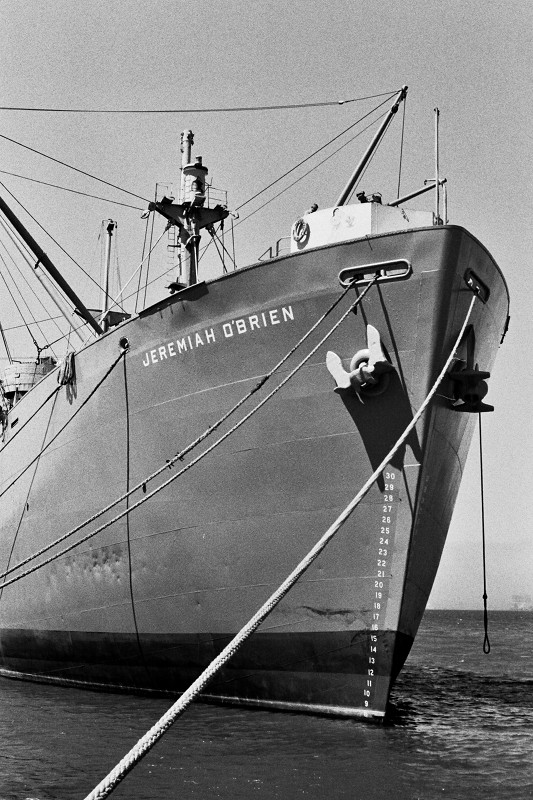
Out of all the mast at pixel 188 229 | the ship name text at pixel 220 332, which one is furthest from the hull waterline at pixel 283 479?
the mast at pixel 188 229

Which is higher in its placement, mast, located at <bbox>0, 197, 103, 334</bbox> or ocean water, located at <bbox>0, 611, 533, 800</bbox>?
mast, located at <bbox>0, 197, 103, 334</bbox>

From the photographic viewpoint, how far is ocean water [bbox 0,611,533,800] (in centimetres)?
782

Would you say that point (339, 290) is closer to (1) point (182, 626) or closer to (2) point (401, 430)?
(2) point (401, 430)

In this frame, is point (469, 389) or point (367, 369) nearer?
point (367, 369)

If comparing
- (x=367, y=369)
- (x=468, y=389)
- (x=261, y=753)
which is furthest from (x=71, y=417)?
(x=261, y=753)

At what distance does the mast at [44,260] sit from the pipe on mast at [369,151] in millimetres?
5413

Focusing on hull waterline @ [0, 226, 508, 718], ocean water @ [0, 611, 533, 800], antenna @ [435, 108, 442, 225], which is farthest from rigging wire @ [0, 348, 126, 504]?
antenna @ [435, 108, 442, 225]

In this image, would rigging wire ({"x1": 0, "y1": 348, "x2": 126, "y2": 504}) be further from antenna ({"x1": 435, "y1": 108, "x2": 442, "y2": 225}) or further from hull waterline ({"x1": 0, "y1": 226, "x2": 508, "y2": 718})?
antenna ({"x1": 435, "y1": 108, "x2": 442, "y2": 225})

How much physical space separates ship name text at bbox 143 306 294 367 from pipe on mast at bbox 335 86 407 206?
10.7ft

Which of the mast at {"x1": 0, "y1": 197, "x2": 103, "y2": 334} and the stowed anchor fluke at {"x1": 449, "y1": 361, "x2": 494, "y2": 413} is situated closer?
the stowed anchor fluke at {"x1": 449, "y1": 361, "x2": 494, "y2": 413}

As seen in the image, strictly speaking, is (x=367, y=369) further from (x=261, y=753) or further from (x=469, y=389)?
(x=261, y=753)

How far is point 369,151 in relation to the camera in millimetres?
13867

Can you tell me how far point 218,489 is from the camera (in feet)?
37.3

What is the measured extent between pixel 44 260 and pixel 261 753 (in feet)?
34.3
